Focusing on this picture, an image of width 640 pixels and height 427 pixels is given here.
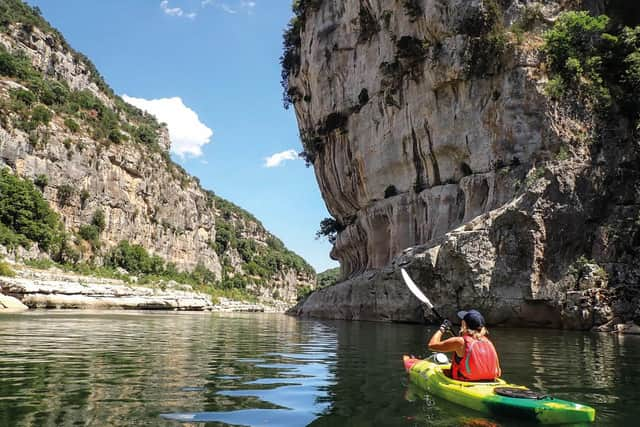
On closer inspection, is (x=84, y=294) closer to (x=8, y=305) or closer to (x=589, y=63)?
(x=8, y=305)

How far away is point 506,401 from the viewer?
606 cm

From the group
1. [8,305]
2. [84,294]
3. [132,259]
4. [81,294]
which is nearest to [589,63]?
[8,305]

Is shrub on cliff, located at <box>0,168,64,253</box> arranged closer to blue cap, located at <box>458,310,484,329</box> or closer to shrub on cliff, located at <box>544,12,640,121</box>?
shrub on cliff, located at <box>544,12,640,121</box>

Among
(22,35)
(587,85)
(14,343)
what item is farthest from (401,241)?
(22,35)

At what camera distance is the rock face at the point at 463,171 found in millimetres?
21453

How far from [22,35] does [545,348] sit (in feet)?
284

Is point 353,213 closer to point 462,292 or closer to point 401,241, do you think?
point 401,241

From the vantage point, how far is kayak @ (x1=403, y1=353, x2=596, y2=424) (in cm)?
579

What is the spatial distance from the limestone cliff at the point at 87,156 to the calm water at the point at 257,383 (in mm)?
46836

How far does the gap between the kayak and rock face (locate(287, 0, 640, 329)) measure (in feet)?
49.9

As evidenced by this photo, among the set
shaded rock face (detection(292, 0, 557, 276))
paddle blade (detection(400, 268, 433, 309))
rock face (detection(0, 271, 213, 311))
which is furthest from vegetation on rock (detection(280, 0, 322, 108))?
paddle blade (detection(400, 268, 433, 309))

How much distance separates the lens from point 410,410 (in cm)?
640

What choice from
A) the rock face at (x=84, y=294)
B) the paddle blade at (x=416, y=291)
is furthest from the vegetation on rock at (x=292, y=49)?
the paddle blade at (x=416, y=291)

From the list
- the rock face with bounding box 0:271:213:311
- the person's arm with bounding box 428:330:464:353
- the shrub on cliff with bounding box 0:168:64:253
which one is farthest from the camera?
the shrub on cliff with bounding box 0:168:64:253
